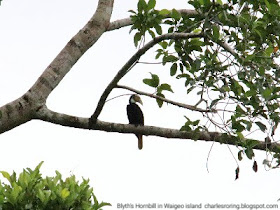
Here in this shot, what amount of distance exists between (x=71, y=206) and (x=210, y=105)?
6.53ft

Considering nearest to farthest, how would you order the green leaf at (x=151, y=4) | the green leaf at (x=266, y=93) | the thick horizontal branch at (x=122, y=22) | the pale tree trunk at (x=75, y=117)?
the green leaf at (x=266, y=93), the green leaf at (x=151, y=4), the pale tree trunk at (x=75, y=117), the thick horizontal branch at (x=122, y=22)

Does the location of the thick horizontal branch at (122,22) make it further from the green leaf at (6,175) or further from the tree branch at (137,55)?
the green leaf at (6,175)

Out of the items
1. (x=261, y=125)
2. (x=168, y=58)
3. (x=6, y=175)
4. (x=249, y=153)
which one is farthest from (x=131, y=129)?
(x=6, y=175)

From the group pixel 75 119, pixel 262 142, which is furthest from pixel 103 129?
pixel 262 142

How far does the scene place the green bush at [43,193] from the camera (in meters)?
6.17

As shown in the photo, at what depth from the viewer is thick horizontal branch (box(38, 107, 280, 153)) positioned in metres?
6.12

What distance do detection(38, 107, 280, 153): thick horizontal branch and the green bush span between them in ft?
2.21

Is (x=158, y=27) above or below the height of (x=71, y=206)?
above

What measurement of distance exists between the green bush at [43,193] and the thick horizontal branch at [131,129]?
672 millimetres

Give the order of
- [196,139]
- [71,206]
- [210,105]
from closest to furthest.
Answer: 1. [210,105]
2. [196,139]
3. [71,206]

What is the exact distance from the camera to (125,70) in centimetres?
585

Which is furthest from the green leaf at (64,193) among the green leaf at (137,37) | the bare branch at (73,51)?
the green leaf at (137,37)

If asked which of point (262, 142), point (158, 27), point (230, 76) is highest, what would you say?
point (158, 27)

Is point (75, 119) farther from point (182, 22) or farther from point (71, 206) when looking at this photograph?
point (182, 22)
